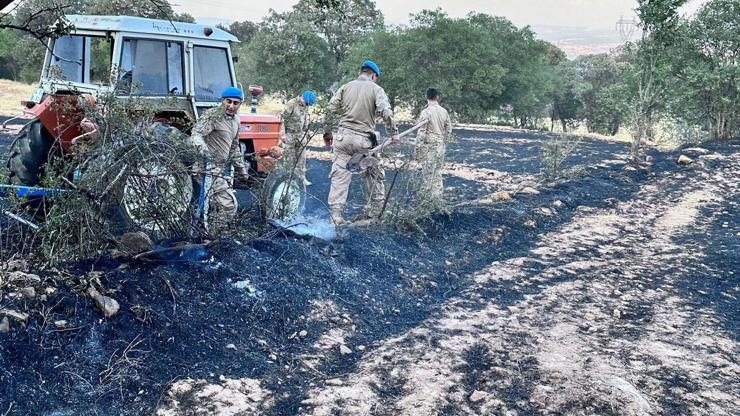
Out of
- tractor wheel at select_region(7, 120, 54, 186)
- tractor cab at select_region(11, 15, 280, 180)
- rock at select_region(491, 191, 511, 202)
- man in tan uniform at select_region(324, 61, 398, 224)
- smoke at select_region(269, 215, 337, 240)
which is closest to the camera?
smoke at select_region(269, 215, 337, 240)

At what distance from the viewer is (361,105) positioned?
6793mm

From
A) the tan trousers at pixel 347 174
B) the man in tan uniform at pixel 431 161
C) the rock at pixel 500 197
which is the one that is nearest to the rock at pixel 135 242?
the tan trousers at pixel 347 174

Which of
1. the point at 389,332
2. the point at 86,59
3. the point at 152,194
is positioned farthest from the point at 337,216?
the point at 86,59

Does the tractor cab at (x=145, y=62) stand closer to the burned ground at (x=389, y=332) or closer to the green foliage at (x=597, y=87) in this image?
the burned ground at (x=389, y=332)

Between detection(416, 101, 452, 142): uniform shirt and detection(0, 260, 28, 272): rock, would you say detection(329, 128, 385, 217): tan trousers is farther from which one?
detection(0, 260, 28, 272): rock

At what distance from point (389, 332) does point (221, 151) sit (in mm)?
2356

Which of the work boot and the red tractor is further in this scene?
the work boot

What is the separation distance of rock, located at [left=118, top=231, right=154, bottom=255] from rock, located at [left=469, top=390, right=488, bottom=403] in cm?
226

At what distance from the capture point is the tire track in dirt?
11.5 feet

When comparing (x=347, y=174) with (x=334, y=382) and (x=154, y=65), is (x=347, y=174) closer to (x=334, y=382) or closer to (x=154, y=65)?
(x=154, y=65)

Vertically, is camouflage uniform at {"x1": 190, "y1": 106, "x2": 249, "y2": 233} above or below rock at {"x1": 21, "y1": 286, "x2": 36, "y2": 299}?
above

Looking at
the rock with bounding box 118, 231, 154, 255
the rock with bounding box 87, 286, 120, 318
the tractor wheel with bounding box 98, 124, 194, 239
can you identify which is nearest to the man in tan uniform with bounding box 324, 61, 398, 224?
the tractor wheel with bounding box 98, 124, 194, 239

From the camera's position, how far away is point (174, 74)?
6.24 meters

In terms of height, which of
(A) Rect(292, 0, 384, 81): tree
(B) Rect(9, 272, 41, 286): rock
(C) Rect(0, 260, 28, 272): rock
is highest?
(A) Rect(292, 0, 384, 81): tree
